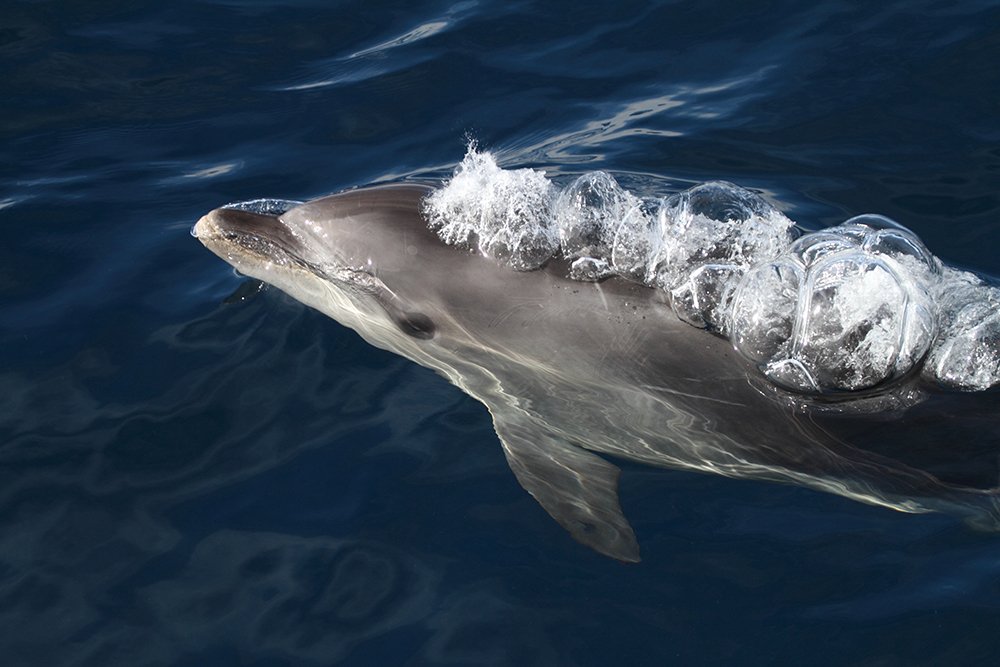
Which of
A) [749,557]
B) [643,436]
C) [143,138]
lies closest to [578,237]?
[643,436]

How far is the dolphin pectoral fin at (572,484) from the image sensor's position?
20.1 feet

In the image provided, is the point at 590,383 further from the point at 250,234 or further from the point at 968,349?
the point at 250,234

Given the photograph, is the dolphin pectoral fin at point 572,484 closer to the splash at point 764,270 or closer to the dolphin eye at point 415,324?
the dolphin eye at point 415,324

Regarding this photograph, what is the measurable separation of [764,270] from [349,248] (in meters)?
2.44

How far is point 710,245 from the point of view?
656 cm

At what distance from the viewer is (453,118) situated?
1034 cm

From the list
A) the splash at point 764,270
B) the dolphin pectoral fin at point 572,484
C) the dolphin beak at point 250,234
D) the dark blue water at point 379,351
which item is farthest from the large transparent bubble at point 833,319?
the dolphin beak at point 250,234

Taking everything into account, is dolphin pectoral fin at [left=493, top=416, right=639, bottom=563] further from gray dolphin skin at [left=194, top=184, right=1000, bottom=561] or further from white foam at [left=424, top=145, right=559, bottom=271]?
white foam at [left=424, top=145, right=559, bottom=271]

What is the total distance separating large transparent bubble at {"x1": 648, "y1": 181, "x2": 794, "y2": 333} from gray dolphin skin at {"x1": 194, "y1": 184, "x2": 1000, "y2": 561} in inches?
4.5

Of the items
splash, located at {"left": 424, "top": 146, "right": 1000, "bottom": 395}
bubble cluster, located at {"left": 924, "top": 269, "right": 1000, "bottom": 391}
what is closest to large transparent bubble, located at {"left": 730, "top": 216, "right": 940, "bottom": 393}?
Answer: splash, located at {"left": 424, "top": 146, "right": 1000, "bottom": 395}

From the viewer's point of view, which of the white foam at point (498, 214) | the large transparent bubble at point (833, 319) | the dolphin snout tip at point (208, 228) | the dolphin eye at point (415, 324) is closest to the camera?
the large transparent bubble at point (833, 319)

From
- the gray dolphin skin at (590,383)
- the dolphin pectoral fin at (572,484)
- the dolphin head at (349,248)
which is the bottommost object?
the dolphin pectoral fin at (572,484)

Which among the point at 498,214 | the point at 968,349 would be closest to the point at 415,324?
the point at 498,214

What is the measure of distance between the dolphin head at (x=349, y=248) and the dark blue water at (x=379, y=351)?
0.60 m
